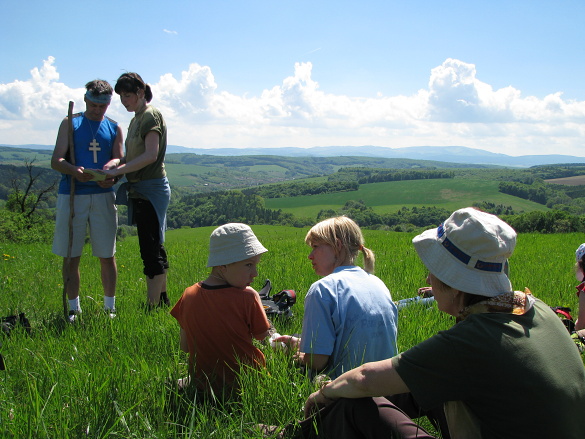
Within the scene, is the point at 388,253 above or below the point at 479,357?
below

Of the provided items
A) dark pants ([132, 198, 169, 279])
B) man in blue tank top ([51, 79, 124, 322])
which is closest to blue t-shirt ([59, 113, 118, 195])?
man in blue tank top ([51, 79, 124, 322])

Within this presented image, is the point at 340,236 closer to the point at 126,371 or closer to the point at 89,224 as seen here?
the point at 126,371

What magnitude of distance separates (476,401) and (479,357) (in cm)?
19

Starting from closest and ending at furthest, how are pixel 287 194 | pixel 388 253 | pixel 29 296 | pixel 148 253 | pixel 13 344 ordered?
pixel 13 344, pixel 148 253, pixel 29 296, pixel 388 253, pixel 287 194

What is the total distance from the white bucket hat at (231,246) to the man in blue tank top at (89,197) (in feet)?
7.76

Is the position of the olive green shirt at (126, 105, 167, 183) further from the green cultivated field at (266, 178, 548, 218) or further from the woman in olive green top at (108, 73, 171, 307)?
the green cultivated field at (266, 178, 548, 218)

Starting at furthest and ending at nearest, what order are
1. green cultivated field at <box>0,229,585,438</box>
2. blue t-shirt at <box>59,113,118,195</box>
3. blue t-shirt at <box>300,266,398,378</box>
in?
blue t-shirt at <box>59,113,118,195</box>
blue t-shirt at <box>300,266,398,378</box>
green cultivated field at <box>0,229,585,438</box>

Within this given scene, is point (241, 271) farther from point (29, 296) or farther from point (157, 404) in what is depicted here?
point (29, 296)

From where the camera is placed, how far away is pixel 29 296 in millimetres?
Answer: 5746

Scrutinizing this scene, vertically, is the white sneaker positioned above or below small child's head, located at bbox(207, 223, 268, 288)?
below

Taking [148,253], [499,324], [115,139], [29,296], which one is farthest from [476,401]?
[29,296]

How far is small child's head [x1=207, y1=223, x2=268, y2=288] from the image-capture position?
2787 mm

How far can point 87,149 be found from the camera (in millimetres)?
4852

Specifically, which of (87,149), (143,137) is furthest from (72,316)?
(143,137)
